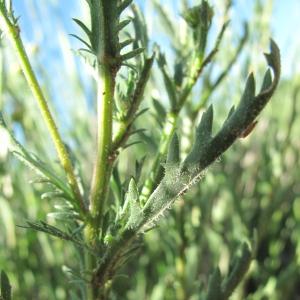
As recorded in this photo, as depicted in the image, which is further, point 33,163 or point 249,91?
point 33,163

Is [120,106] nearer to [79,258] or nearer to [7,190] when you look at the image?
[79,258]

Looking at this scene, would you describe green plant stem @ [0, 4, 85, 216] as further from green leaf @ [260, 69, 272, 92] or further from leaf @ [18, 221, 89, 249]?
green leaf @ [260, 69, 272, 92]

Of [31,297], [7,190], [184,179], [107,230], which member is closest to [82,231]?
[107,230]

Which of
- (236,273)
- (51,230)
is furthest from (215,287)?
(51,230)

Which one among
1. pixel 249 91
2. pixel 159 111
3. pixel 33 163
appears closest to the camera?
pixel 249 91

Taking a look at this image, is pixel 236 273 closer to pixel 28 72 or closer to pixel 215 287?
pixel 215 287

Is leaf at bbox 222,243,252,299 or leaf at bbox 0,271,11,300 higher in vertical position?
leaf at bbox 0,271,11,300

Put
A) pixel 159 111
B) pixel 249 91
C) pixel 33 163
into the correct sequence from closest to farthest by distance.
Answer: pixel 249 91 → pixel 33 163 → pixel 159 111

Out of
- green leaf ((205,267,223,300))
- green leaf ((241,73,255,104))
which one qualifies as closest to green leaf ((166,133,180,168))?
green leaf ((241,73,255,104))

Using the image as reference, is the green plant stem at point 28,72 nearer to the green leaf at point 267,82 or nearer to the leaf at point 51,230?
the leaf at point 51,230
